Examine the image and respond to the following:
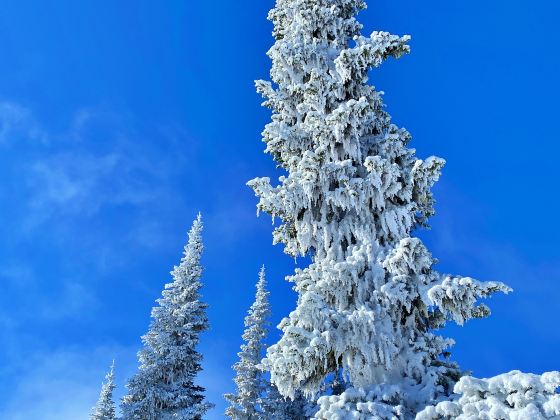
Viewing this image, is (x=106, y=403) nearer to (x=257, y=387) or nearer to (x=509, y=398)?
(x=257, y=387)

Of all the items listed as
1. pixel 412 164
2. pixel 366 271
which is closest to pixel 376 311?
pixel 366 271

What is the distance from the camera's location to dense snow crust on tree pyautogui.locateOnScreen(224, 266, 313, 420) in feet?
80.7

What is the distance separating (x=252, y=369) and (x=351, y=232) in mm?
18419

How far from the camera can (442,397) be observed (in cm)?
917

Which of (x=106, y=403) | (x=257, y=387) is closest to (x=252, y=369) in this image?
(x=257, y=387)

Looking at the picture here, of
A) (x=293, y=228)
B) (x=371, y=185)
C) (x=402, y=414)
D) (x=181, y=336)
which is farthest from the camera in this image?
(x=181, y=336)

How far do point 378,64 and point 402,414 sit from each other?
10105 mm

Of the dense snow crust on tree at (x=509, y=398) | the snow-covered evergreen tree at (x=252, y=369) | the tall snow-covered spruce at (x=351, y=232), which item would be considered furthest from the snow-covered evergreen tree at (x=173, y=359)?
the dense snow crust on tree at (x=509, y=398)

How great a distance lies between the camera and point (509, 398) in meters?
6.92

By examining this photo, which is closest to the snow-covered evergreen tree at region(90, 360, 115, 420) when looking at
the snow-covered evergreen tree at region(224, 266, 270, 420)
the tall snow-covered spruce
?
the snow-covered evergreen tree at region(224, 266, 270, 420)

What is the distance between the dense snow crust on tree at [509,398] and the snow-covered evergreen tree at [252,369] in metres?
18.5

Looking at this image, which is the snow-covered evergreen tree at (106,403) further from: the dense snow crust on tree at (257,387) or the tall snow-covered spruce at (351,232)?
the tall snow-covered spruce at (351,232)

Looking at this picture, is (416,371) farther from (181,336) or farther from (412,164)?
(181,336)

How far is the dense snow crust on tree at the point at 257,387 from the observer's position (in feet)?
80.7
